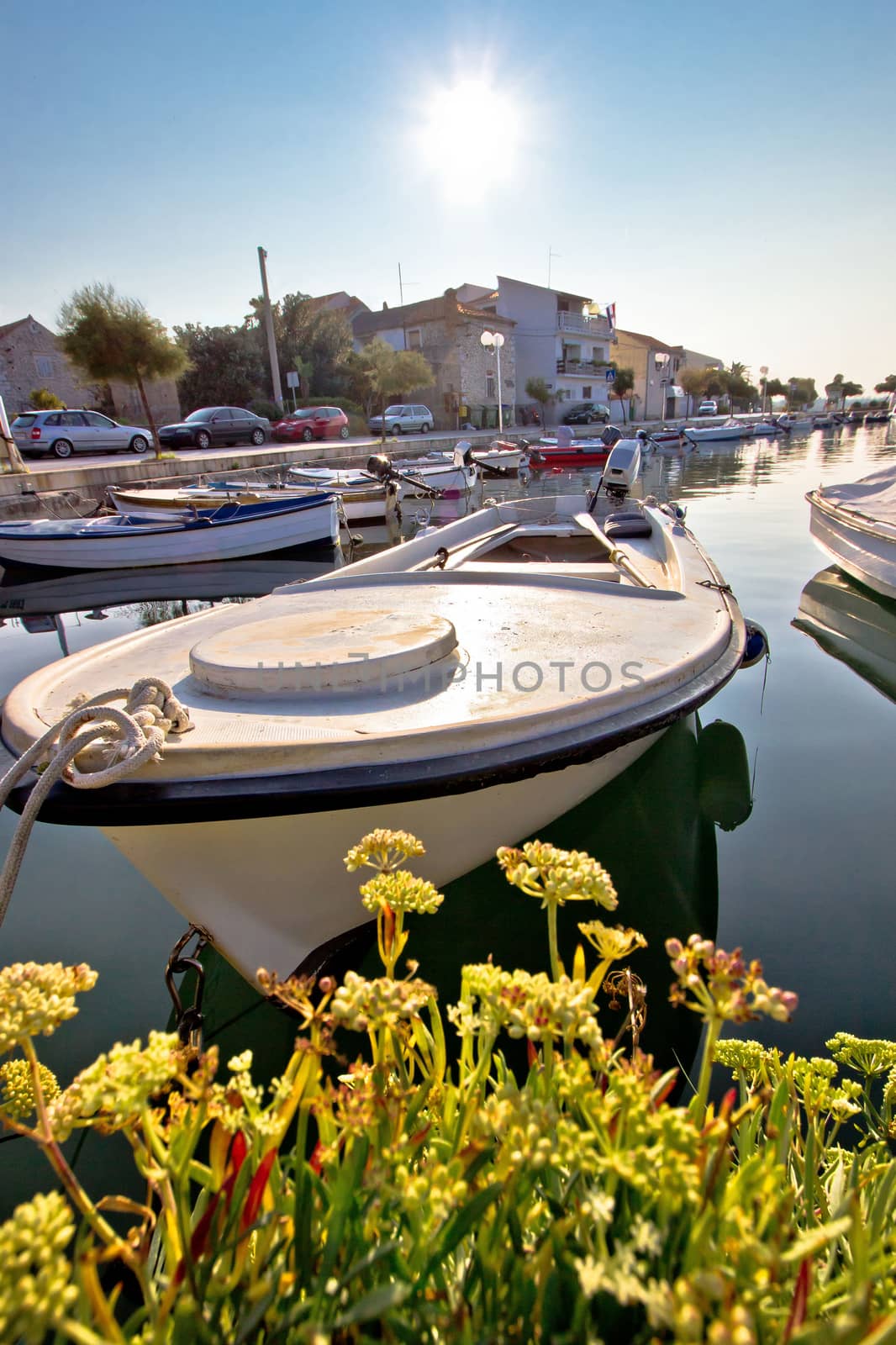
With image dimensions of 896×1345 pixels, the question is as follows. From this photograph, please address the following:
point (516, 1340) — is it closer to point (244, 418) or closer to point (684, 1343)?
point (684, 1343)

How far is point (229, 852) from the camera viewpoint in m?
2.22

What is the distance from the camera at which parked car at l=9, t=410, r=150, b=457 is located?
1842 centimetres

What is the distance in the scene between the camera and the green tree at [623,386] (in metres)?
49.9

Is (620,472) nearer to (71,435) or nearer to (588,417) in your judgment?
(71,435)

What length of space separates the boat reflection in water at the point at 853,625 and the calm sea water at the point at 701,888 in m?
0.07

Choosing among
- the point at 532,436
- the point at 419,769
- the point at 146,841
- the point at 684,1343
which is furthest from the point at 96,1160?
the point at 532,436

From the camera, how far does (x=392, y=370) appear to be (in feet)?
112

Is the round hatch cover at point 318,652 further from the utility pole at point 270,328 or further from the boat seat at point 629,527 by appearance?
the utility pole at point 270,328

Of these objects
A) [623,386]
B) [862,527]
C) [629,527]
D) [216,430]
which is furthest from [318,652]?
[623,386]

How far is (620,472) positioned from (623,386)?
46296 mm

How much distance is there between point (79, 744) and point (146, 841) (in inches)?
21.2

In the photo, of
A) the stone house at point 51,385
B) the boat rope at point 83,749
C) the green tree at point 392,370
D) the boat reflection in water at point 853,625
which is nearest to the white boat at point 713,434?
the green tree at point 392,370

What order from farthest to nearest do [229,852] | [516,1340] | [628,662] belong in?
[628,662] → [229,852] → [516,1340]

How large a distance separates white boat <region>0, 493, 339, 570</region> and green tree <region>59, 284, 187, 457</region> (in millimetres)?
8936
